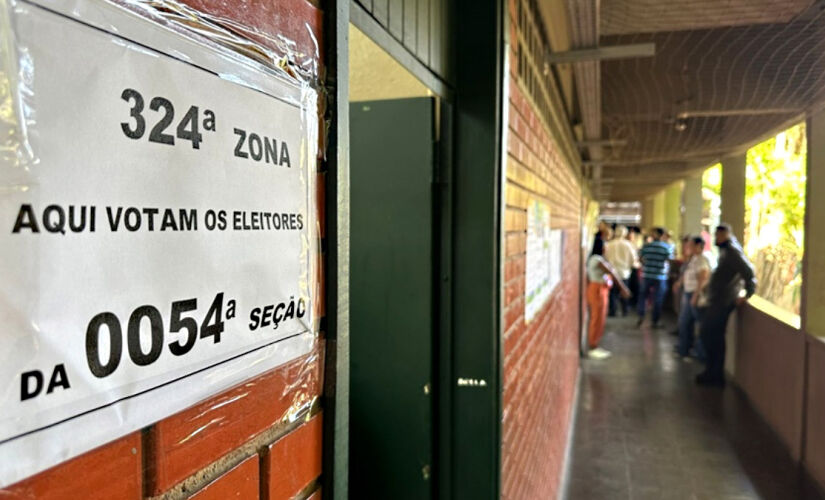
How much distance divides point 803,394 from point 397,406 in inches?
164

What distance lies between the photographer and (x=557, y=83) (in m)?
4.42

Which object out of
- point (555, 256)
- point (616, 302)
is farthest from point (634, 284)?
point (555, 256)

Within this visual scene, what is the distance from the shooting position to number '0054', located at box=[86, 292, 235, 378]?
17.9 inches

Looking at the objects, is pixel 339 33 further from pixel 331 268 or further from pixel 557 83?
pixel 557 83

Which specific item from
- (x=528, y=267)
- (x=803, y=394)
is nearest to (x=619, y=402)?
(x=803, y=394)

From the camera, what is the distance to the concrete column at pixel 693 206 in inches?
488

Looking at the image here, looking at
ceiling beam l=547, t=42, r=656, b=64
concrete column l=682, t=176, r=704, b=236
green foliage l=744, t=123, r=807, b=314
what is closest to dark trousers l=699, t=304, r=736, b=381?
green foliage l=744, t=123, r=807, b=314

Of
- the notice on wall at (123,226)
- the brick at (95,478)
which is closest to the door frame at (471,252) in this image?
the notice on wall at (123,226)

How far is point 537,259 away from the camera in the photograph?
9.73 ft

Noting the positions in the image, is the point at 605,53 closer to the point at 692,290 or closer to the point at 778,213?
the point at 778,213

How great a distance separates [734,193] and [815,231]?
3.64m

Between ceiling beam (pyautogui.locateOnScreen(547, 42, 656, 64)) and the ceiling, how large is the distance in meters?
0.21

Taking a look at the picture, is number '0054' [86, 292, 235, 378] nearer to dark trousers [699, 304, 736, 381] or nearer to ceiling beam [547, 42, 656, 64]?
ceiling beam [547, 42, 656, 64]

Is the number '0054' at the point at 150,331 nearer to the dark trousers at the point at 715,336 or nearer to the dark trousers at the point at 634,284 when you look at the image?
the dark trousers at the point at 715,336
